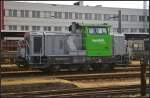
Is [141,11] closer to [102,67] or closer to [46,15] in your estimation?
[46,15]

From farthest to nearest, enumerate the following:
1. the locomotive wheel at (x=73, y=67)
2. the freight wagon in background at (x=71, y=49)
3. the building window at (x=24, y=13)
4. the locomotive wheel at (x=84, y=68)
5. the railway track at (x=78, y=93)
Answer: the building window at (x=24, y=13)
the locomotive wheel at (x=84, y=68)
the locomotive wheel at (x=73, y=67)
the freight wagon in background at (x=71, y=49)
the railway track at (x=78, y=93)

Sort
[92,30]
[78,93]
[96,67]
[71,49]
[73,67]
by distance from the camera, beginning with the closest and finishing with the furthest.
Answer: [78,93], [71,49], [73,67], [92,30], [96,67]

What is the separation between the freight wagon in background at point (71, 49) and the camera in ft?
79.7

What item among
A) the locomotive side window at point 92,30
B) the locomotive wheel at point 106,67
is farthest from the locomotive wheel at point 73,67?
the locomotive side window at point 92,30

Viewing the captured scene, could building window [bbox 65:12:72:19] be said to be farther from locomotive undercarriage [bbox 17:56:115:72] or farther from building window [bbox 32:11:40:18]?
locomotive undercarriage [bbox 17:56:115:72]

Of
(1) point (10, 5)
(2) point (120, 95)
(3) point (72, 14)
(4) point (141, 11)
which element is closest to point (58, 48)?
(2) point (120, 95)

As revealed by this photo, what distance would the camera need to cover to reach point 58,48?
81.7 ft

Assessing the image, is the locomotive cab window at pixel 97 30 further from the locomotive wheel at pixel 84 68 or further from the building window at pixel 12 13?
the building window at pixel 12 13

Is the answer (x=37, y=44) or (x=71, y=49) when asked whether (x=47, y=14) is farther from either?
(x=37, y=44)

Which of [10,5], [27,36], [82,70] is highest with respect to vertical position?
[10,5]

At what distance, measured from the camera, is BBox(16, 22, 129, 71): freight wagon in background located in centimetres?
2430

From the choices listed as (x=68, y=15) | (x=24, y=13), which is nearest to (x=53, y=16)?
(x=68, y=15)

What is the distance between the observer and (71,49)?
24.9 m

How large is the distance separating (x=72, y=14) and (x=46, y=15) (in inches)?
236
